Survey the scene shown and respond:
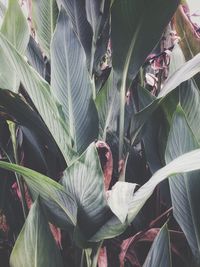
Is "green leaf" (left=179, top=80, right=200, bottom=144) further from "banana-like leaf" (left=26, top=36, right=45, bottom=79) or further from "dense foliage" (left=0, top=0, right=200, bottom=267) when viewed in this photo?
"banana-like leaf" (left=26, top=36, right=45, bottom=79)

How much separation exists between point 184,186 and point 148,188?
14 centimetres

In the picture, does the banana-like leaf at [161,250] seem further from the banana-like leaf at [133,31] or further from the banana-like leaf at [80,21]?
the banana-like leaf at [80,21]

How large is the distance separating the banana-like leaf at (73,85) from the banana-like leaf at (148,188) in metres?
0.18

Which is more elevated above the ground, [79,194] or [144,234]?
[79,194]

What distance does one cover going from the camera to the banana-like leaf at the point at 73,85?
2.15 ft

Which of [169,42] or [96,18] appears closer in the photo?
[96,18]

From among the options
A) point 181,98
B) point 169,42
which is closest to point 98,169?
point 181,98

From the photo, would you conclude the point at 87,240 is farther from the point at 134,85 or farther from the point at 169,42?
the point at 169,42

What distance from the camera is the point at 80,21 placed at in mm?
803

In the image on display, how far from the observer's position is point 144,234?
628 mm

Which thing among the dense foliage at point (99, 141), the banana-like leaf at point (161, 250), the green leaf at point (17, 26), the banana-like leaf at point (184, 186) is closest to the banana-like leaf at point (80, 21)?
the dense foliage at point (99, 141)

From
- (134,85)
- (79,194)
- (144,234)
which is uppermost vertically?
(134,85)

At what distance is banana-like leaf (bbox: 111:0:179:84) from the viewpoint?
570 mm

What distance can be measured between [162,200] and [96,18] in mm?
382
